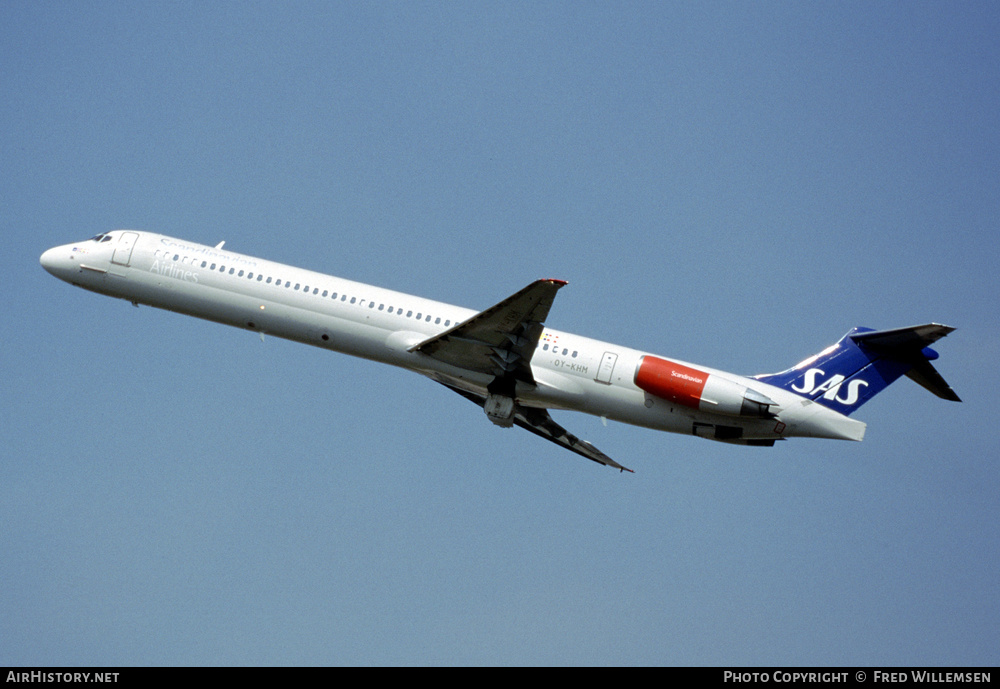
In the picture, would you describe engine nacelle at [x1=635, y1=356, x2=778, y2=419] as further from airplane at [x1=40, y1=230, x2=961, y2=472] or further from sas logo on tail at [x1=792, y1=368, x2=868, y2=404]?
sas logo on tail at [x1=792, y1=368, x2=868, y2=404]

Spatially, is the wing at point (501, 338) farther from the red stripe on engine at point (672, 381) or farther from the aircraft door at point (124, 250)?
the aircraft door at point (124, 250)

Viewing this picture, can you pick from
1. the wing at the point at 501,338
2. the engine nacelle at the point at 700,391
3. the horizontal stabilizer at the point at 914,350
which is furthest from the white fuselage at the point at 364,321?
the horizontal stabilizer at the point at 914,350

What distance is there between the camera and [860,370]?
31797 millimetres

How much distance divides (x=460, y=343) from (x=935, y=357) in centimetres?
1400

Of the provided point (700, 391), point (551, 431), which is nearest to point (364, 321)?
point (551, 431)

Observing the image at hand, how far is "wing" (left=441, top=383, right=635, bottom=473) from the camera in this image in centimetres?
3638

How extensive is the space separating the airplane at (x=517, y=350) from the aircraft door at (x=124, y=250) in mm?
46

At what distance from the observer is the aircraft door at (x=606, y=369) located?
102 feet

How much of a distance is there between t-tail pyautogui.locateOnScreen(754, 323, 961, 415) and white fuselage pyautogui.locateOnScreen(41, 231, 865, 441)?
2.79ft

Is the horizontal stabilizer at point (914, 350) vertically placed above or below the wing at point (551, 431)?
above

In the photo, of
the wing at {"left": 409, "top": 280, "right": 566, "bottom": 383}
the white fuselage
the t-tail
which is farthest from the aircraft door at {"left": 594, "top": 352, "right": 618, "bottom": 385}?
the t-tail

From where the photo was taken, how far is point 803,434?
3091 cm
